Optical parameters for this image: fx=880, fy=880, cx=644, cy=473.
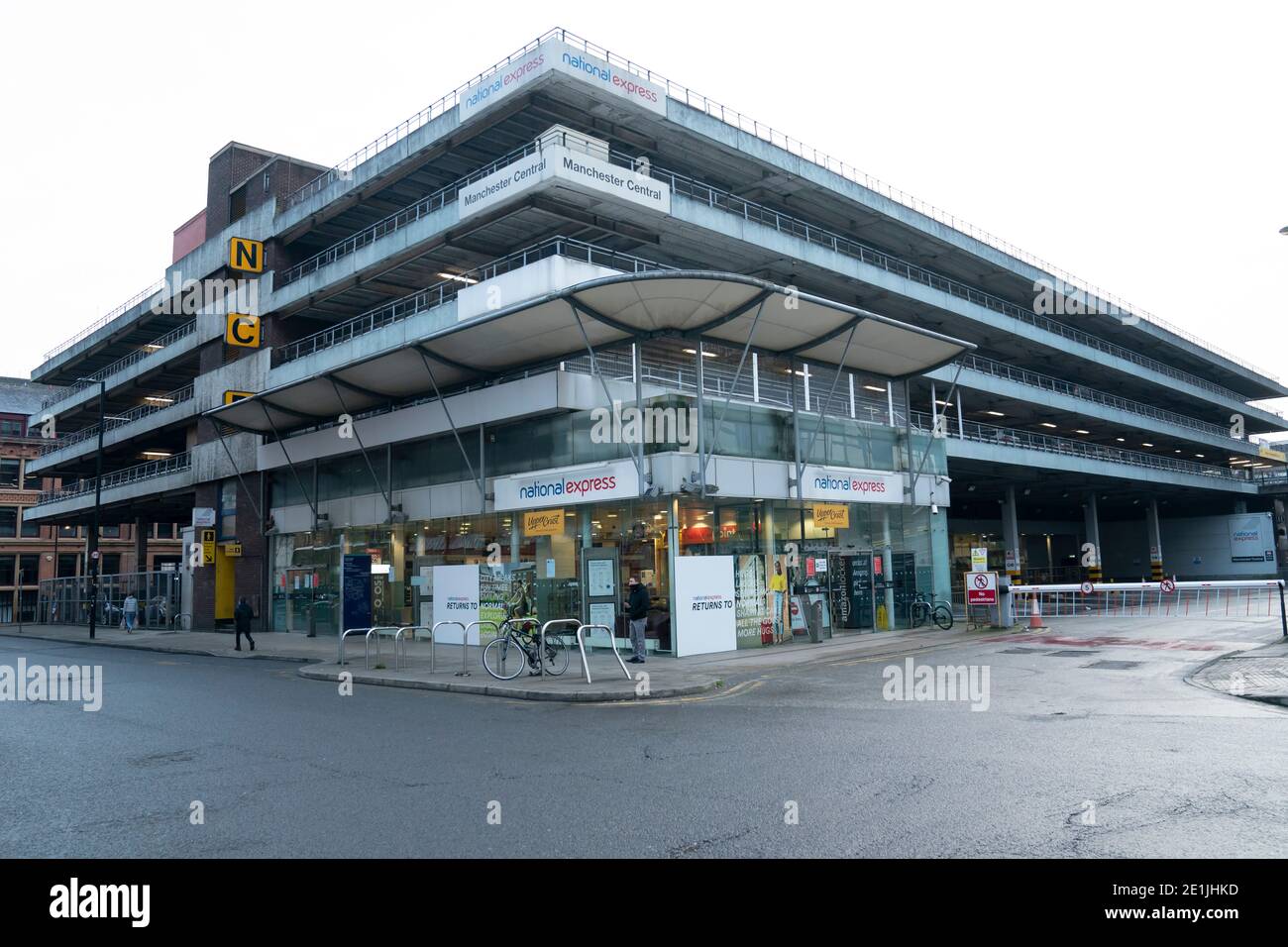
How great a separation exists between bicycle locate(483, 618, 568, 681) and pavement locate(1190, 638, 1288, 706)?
35.0ft

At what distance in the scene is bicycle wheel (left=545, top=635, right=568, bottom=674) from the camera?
1638 cm

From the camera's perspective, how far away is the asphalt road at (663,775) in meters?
5.91

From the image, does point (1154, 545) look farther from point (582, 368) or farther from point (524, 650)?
point (524, 650)

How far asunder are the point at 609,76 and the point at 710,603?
1487 cm

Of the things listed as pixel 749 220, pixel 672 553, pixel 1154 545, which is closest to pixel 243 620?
pixel 672 553

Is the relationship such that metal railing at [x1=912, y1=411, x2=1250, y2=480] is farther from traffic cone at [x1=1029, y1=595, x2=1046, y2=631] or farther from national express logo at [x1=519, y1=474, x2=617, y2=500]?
national express logo at [x1=519, y1=474, x2=617, y2=500]

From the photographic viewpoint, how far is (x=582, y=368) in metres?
23.7

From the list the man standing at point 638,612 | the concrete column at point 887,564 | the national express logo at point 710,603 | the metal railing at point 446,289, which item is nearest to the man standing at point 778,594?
the national express logo at point 710,603

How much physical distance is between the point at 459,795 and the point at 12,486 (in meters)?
78.4

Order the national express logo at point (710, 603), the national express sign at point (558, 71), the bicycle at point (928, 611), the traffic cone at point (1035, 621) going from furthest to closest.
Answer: the bicycle at point (928, 611) < the traffic cone at point (1035, 621) < the national express sign at point (558, 71) < the national express logo at point (710, 603)

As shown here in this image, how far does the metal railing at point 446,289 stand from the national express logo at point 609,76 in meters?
4.43

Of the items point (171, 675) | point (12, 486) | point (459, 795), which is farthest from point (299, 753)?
point (12, 486)

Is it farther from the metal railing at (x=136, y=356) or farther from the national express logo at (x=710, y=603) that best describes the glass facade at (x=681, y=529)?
the metal railing at (x=136, y=356)

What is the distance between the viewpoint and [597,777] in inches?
313
